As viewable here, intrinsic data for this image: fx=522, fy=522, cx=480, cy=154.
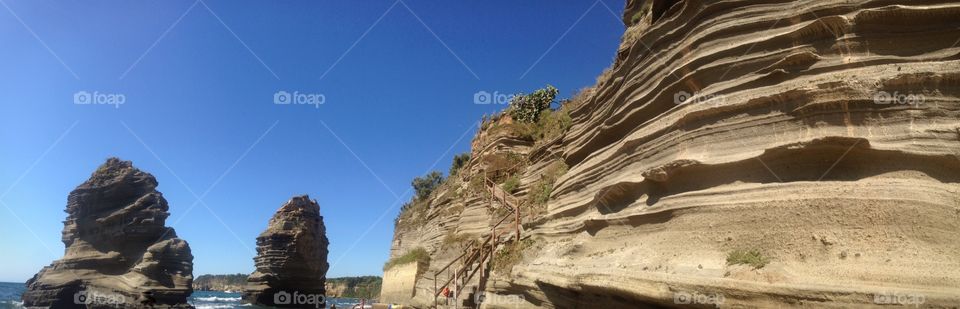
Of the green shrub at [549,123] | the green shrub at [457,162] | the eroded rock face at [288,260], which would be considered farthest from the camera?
the eroded rock face at [288,260]

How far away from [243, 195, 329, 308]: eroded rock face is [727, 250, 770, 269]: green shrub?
61.2 m

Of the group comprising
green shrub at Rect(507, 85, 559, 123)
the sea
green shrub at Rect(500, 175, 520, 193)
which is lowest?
the sea

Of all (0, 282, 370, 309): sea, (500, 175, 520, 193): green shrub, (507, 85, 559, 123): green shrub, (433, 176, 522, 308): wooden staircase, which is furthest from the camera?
(0, 282, 370, 309): sea

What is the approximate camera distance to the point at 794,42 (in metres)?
7.68

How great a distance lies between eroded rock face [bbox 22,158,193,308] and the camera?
49428 millimetres

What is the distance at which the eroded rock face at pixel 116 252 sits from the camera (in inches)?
1946

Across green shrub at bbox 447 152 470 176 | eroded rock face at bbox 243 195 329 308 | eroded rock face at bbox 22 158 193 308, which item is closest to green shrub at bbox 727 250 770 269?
green shrub at bbox 447 152 470 176

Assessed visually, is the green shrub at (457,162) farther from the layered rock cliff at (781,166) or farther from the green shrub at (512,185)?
the layered rock cliff at (781,166)

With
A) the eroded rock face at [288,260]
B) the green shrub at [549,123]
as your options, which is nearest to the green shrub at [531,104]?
the green shrub at [549,123]

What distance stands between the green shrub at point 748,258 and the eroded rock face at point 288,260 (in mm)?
61157

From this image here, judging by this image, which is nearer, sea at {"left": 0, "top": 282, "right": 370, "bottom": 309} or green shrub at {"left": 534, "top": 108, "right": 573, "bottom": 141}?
green shrub at {"left": 534, "top": 108, "right": 573, "bottom": 141}

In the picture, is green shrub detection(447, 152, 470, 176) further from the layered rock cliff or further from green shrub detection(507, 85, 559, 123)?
the layered rock cliff

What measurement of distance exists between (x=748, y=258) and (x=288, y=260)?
209 feet

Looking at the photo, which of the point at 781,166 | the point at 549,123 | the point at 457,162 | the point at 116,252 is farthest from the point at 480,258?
the point at 116,252
